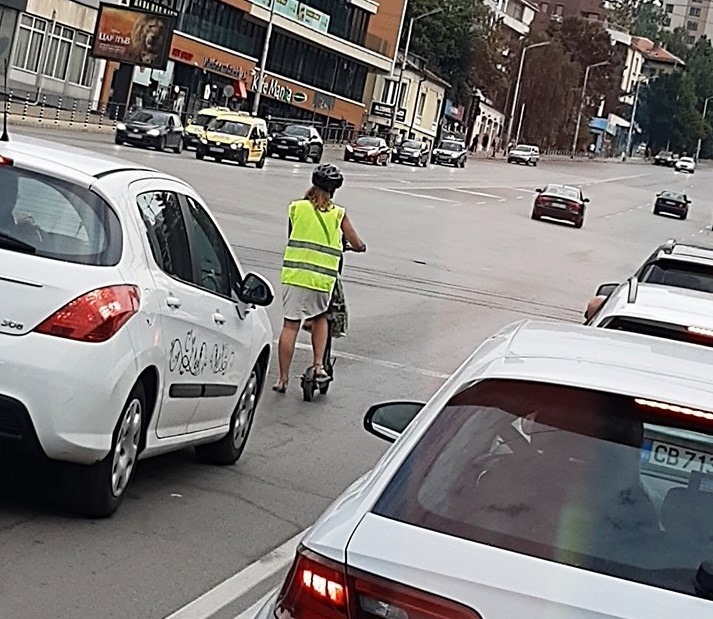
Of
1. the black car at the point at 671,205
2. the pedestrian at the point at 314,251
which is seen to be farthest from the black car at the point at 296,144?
the pedestrian at the point at 314,251

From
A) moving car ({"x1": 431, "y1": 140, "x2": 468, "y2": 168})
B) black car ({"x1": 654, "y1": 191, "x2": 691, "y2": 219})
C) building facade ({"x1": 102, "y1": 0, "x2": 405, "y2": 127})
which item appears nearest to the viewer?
black car ({"x1": 654, "y1": 191, "x2": 691, "y2": 219})

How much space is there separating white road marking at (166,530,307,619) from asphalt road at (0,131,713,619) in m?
0.04

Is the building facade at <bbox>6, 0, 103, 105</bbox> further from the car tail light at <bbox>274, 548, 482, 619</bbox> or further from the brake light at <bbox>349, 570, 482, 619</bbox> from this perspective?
the brake light at <bbox>349, 570, 482, 619</bbox>

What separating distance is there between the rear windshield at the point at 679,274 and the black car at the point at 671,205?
184ft

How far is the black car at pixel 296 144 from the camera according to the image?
2483 inches

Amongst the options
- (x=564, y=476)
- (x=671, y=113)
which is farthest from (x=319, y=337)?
(x=671, y=113)

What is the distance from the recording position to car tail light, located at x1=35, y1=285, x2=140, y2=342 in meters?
6.42

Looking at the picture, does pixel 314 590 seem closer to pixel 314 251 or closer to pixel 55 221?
pixel 55 221

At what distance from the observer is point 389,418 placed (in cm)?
488

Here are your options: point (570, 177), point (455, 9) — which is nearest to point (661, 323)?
point (570, 177)

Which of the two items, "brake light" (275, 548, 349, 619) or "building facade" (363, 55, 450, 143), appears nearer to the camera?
"brake light" (275, 548, 349, 619)

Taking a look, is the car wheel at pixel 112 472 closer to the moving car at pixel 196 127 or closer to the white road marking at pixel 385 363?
the white road marking at pixel 385 363

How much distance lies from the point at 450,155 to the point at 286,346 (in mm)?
74149

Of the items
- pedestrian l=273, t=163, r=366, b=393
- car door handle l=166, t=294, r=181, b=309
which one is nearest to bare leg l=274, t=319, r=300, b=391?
pedestrian l=273, t=163, r=366, b=393
